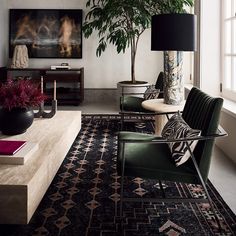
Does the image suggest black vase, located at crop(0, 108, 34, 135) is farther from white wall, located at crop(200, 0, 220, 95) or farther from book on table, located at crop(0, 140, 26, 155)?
white wall, located at crop(200, 0, 220, 95)

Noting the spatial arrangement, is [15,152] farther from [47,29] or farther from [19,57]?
[47,29]

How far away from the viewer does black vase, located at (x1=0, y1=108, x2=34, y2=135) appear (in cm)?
317

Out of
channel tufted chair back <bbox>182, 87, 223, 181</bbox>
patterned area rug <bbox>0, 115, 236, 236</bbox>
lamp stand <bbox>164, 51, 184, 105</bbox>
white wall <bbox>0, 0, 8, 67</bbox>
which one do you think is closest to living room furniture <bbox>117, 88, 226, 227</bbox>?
channel tufted chair back <bbox>182, 87, 223, 181</bbox>

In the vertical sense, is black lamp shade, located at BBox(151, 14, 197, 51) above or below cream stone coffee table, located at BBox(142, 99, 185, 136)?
above

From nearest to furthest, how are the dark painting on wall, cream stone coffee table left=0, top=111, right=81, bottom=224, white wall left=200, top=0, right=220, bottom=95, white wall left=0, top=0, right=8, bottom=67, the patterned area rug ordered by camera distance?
1. cream stone coffee table left=0, top=111, right=81, bottom=224
2. the patterned area rug
3. white wall left=200, top=0, right=220, bottom=95
4. white wall left=0, top=0, right=8, bottom=67
5. the dark painting on wall

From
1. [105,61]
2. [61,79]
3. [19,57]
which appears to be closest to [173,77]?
[61,79]

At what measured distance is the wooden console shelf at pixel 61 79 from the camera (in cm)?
740

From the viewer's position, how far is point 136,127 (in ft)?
18.1

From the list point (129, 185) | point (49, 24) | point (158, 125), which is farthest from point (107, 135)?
point (49, 24)

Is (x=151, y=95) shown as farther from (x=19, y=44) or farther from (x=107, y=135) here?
(x=19, y=44)

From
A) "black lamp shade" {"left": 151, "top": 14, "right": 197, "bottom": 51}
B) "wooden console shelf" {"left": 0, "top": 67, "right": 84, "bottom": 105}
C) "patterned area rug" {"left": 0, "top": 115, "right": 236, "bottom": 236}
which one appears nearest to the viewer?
"patterned area rug" {"left": 0, "top": 115, "right": 236, "bottom": 236}

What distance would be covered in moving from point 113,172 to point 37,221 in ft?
3.79

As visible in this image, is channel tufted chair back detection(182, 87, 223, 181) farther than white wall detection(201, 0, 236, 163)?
No

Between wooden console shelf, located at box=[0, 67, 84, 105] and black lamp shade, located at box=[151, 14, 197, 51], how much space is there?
408 cm
